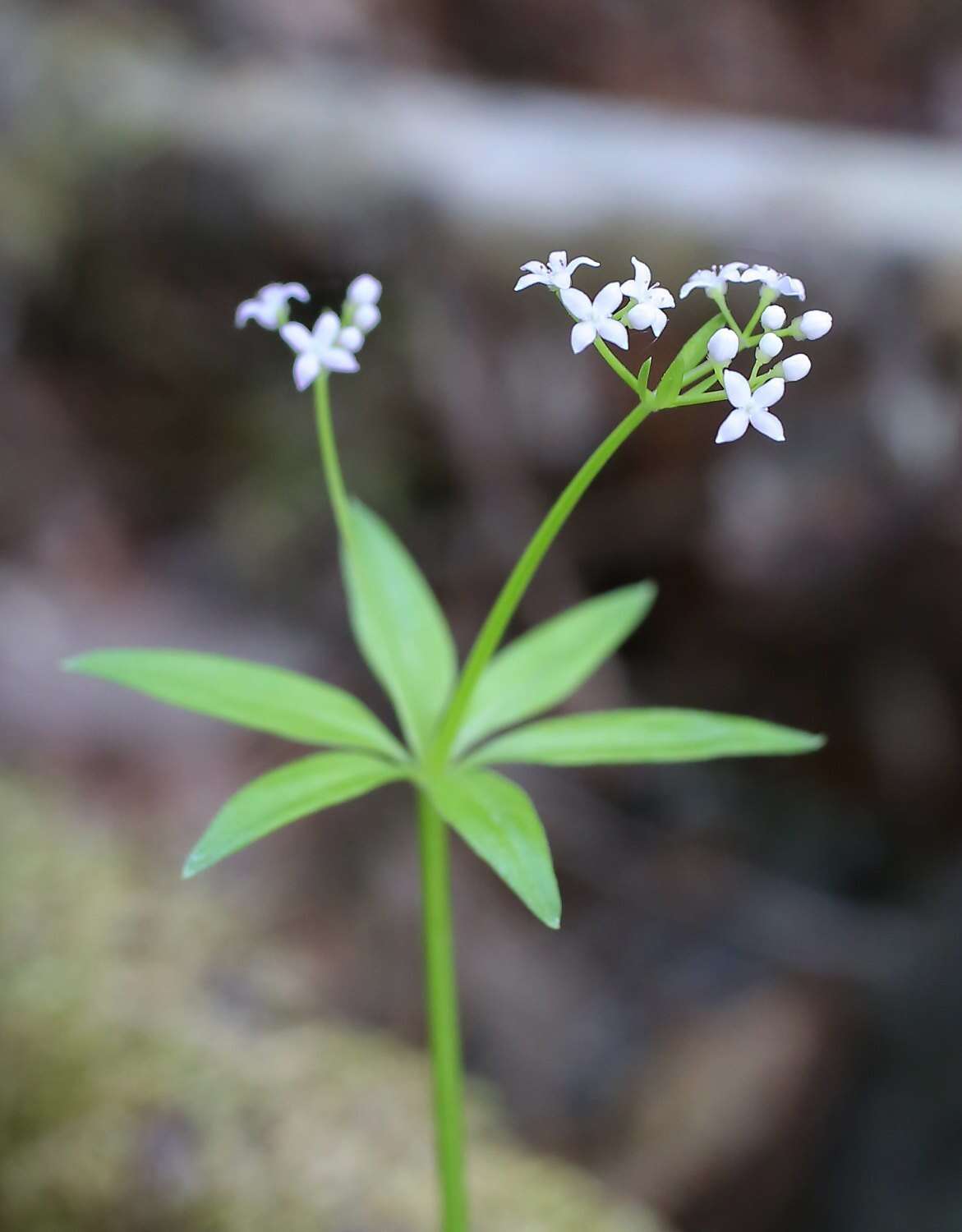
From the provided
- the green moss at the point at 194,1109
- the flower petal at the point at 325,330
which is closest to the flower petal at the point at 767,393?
the flower petal at the point at 325,330

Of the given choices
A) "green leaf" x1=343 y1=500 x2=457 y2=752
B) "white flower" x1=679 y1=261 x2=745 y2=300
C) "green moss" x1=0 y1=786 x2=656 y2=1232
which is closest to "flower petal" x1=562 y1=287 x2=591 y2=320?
"white flower" x1=679 y1=261 x2=745 y2=300

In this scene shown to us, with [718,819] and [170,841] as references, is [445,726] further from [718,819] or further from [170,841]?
[718,819]

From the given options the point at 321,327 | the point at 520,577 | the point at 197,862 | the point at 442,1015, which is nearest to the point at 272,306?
the point at 321,327

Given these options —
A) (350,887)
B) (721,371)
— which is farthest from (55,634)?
(721,371)

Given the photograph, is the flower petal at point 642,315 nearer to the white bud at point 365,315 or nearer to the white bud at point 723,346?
the white bud at point 723,346

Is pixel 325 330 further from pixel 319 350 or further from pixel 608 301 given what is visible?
pixel 608 301

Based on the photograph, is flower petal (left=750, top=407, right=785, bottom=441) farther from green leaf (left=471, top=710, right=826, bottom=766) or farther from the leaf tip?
the leaf tip
